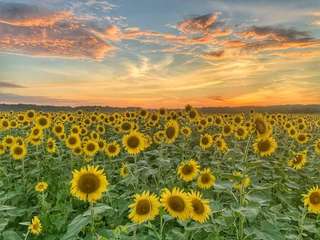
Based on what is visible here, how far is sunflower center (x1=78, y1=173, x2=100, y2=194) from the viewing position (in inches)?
203

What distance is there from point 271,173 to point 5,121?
894 centimetres

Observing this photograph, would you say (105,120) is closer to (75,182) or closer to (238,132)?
(238,132)

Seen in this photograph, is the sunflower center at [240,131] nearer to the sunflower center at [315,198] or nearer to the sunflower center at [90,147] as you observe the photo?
the sunflower center at [90,147]

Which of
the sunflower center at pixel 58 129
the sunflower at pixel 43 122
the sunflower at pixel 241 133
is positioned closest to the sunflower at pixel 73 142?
the sunflower center at pixel 58 129

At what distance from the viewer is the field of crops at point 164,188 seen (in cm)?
497

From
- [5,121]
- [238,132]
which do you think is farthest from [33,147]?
[238,132]

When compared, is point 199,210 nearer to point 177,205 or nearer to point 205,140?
point 177,205

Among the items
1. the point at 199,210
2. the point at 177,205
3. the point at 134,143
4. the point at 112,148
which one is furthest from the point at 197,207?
the point at 112,148

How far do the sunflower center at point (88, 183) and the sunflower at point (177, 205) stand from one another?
2.35 feet

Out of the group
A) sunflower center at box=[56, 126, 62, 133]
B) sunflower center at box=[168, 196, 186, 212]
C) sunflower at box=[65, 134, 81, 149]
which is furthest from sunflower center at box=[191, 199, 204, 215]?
sunflower center at box=[56, 126, 62, 133]

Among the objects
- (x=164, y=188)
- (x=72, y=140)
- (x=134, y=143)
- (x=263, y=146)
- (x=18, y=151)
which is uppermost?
(x=263, y=146)

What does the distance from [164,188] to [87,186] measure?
2.22m

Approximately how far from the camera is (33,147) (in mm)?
13367

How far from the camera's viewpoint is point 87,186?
16.9 feet
